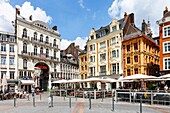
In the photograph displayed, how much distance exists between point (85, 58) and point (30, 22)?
14999 millimetres

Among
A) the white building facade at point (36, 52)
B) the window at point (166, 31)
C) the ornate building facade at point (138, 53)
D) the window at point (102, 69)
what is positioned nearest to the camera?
the window at point (166, 31)

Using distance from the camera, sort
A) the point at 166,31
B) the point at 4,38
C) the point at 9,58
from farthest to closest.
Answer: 1. the point at 9,58
2. the point at 4,38
3. the point at 166,31

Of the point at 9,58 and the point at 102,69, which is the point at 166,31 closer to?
the point at 102,69

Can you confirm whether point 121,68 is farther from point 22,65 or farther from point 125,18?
point 22,65

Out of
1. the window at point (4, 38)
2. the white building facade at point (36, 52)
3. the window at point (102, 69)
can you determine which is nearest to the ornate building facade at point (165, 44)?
the window at point (102, 69)

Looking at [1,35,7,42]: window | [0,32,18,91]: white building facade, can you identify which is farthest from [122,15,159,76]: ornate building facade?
[1,35,7,42]: window

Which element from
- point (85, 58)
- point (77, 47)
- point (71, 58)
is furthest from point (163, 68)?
point (77, 47)

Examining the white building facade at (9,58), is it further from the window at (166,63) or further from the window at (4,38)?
the window at (166,63)

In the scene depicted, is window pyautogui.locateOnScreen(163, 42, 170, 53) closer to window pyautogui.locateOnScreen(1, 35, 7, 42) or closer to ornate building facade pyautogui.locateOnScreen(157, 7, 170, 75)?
ornate building facade pyautogui.locateOnScreen(157, 7, 170, 75)

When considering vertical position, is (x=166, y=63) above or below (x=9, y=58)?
below

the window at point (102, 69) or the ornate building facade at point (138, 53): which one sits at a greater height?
the ornate building facade at point (138, 53)

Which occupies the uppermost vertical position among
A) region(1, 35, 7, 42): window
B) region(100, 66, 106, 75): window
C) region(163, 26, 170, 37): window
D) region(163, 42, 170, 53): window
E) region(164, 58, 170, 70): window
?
region(1, 35, 7, 42): window

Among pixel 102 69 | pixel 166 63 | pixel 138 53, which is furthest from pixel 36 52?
pixel 166 63

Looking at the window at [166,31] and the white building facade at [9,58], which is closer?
the window at [166,31]
